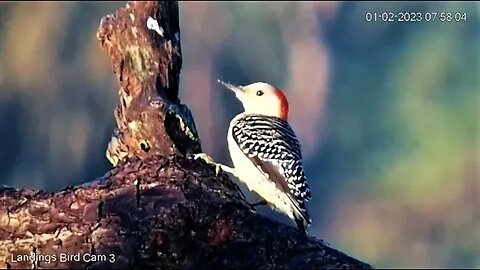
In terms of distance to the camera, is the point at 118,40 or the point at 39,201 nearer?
the point at 39,201

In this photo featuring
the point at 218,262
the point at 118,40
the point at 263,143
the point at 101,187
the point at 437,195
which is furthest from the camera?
the point at 437,195

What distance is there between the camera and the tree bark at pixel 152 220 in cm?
113

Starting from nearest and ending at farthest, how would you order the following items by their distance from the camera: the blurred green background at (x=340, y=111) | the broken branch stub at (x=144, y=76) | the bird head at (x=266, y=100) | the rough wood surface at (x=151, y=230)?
the rough wood surface at (x=151, y=230), the broken branch stub at (x=144, y=76), the bird head at (x=266, y=100), the blurred green background at (x=340, y=111)

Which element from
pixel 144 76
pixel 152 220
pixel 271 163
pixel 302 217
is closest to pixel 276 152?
pixel 271 163

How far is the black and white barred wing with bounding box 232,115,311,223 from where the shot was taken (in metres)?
1.88

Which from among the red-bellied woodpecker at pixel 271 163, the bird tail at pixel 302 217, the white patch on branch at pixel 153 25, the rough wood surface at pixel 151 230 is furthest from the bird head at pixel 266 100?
the rough wood surface at pixel 151 230

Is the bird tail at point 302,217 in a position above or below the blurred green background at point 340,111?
below

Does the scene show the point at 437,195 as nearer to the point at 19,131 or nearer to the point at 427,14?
the point at 427,14

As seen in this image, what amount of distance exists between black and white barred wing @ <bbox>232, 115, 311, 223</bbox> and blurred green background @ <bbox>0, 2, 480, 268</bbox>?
110 cm

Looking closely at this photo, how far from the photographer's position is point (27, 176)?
10.8 ft

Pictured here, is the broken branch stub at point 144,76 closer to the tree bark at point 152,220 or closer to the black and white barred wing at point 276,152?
the tree bark at point 152,220

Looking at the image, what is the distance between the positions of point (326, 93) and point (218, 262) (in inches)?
90.4

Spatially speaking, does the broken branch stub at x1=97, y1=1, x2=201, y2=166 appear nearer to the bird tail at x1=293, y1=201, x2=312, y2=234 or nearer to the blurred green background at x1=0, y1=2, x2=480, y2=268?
the bird tail at x1=293, y1=201, x2=312, y2=234

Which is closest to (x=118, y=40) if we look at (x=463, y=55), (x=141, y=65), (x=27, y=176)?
(x=141, y=65)
